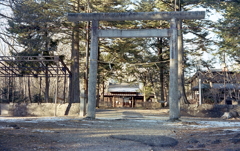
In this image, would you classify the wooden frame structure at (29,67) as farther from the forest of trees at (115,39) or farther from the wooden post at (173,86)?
the wooden post at (173,86)

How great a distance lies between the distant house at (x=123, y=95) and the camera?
46.8 m

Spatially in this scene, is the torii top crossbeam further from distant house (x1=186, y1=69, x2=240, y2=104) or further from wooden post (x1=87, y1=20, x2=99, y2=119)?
distant house (x1=186, y1=69, x2=240, y2=104)

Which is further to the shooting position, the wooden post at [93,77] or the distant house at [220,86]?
the distant house at [220,86]

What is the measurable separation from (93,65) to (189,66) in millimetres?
21231

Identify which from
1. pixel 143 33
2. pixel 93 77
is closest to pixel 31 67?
pixel 93 77

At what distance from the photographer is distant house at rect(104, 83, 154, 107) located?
46.8 metres

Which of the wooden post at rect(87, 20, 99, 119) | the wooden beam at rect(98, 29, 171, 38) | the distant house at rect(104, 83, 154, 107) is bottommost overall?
the distant house at rect(104, 83, 154, 107)

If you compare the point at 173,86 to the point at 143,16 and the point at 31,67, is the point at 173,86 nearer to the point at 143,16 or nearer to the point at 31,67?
the point at 143,16

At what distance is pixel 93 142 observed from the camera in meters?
7.70

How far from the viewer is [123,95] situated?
153ft

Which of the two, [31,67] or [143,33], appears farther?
[31,67]

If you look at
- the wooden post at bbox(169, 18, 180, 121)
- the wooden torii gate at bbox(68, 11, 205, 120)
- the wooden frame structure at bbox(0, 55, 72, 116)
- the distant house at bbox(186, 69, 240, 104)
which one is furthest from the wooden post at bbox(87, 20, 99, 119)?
the distant house at bbox(186, 69, 240, 104)

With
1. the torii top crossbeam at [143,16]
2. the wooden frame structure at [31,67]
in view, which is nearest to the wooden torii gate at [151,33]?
the torii top crossbeam at [143,16]

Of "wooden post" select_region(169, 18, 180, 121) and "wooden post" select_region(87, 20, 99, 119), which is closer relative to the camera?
"wooden post" select_region(169, 18, 180, 121)
